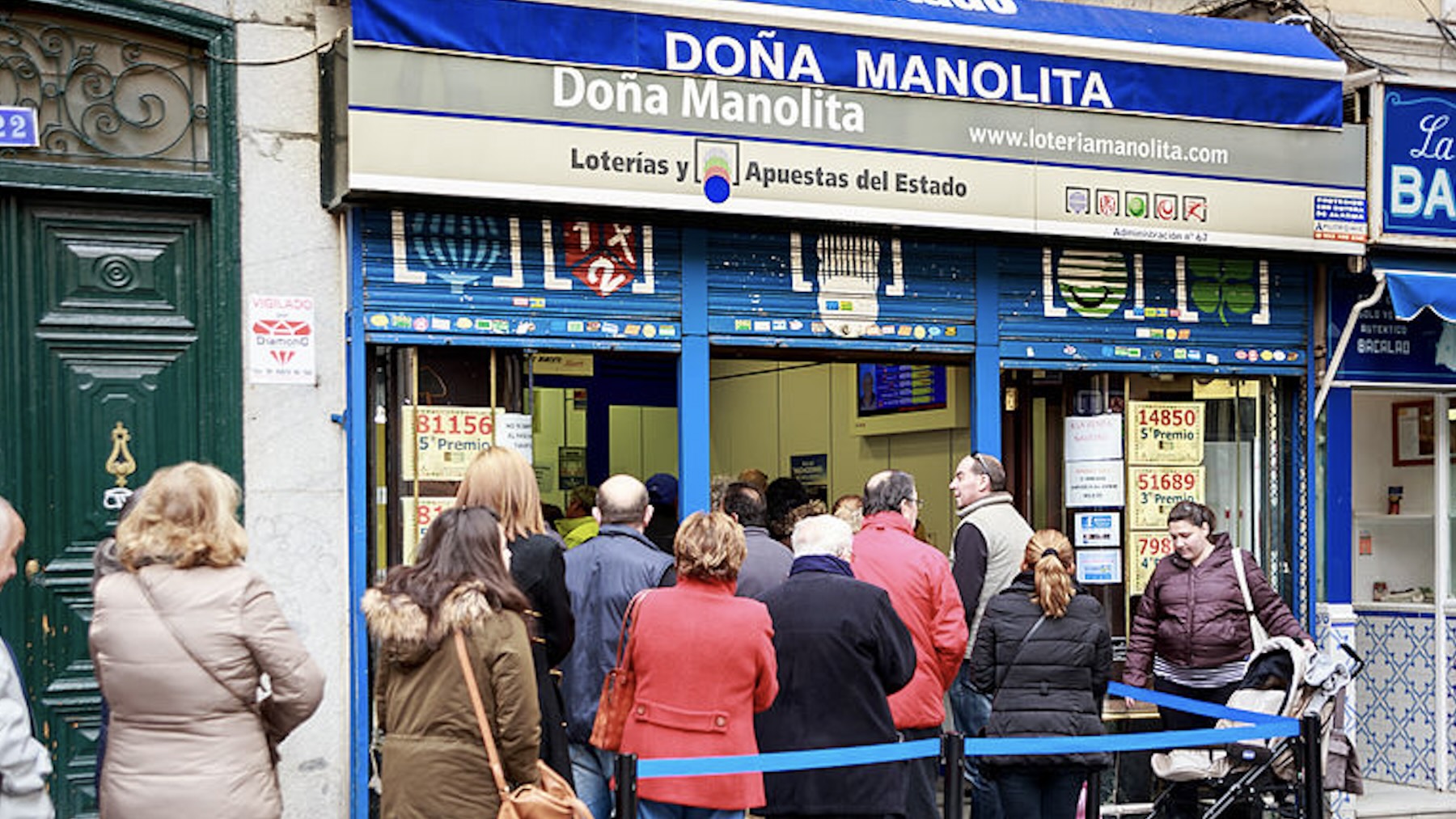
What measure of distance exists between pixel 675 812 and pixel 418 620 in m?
1.52

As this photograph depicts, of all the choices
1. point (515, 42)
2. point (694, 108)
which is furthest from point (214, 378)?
point (694, 108)

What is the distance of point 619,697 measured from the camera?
21.5 feet

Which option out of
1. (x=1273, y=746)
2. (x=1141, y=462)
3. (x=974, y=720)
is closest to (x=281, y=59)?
(x=974, y=720)

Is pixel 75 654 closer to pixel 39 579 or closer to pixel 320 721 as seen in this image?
pixel 39 579

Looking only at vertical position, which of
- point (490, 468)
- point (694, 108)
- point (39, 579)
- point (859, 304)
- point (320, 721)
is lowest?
point (320, 721)

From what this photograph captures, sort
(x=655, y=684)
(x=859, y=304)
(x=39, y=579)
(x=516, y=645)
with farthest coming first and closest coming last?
(x=859, y=304) < (x=39, y=579) < (x=655, y=684) < (x=516, y=645)

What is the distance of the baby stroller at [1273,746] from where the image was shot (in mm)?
8266

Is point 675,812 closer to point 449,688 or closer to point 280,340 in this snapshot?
point 449,688

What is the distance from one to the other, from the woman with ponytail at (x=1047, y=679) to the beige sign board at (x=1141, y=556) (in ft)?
9.43

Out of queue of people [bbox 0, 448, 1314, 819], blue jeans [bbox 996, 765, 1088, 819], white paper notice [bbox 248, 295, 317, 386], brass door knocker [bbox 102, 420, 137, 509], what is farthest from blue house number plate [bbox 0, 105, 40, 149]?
blue jeans [bbox 996, 765, 1088, 819]

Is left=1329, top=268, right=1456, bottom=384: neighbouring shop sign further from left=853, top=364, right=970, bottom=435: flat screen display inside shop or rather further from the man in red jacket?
the man in red jacket

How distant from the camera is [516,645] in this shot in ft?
18.2

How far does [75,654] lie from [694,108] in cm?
388

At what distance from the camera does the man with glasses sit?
8.76m
